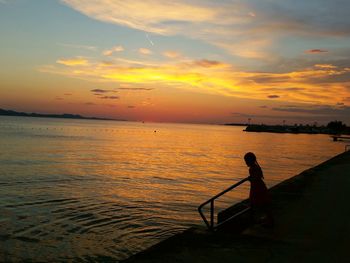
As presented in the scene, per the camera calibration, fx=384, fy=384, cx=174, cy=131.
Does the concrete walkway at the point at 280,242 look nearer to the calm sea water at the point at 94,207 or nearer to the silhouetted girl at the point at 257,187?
the silhouetted girl at the point at 257,187

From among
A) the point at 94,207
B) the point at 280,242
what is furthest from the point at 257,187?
the point at 94,207

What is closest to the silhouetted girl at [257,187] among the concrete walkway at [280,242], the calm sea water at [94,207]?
the concrete walkway at [280,242]

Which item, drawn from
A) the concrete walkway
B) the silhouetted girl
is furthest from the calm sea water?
the silhouetted girl

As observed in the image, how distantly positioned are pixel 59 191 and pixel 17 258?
974 cm

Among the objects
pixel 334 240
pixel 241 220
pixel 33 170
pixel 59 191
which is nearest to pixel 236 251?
pixel 334 240

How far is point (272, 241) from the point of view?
309 inches

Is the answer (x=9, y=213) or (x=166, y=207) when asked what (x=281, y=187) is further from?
(x=9, y=213)

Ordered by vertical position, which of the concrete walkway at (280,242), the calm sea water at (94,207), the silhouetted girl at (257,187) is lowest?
the calm sea water at (94,207)

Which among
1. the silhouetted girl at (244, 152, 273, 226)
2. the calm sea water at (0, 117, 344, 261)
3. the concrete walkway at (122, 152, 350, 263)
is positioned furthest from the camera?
the calm sea water at (0, 117, 344, 261)

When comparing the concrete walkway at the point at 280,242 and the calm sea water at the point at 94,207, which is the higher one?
the concrete walkway at the point at 280,242

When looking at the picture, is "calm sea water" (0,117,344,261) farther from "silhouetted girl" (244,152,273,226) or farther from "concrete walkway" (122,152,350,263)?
"silhouetted girl" (244,152,273,226)

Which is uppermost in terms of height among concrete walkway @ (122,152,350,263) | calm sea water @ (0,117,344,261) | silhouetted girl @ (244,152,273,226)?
silhouetted girl @ (244,152,273,226)

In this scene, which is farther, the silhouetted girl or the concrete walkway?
the silhouetted girl

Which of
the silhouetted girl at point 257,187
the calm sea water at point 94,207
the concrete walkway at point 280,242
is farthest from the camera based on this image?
the calm sea water at point 94,207
